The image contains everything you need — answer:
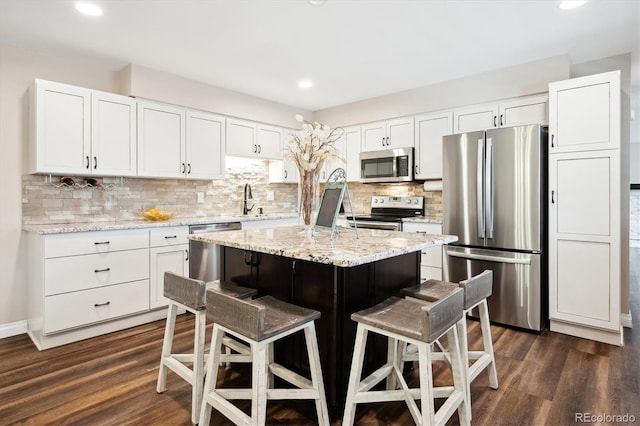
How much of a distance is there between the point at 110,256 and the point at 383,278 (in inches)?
94.7

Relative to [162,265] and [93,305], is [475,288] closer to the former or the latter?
[162,265]

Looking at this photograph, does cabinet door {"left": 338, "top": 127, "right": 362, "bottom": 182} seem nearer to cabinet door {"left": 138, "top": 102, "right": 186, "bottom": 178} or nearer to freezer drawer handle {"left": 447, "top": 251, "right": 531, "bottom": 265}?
freezer drawer handle {"left": 447, "top": 251, "right": 531, "bottom": 265}

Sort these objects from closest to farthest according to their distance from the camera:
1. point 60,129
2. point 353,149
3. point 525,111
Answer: point 60,129 < point 525,111 < point 353,149

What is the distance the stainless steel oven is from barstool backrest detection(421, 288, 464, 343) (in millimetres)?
2538

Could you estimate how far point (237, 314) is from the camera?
4.97 ft

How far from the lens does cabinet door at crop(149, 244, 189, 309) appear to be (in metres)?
3.29

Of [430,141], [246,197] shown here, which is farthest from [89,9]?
[430,141]

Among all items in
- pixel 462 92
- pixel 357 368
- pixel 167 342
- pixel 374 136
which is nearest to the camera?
pixel 357 368

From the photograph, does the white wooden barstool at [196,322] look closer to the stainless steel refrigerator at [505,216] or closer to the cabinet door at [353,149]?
the stainless steel refrigerator at [505,216]

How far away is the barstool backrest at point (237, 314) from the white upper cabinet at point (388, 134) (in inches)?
134

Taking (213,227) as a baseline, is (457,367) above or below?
below

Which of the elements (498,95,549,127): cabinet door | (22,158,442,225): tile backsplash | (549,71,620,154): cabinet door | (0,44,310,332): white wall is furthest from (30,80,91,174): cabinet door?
(549,71,620,154): cabinet door

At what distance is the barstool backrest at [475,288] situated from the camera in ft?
5.95

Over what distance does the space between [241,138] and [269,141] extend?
0.47 m
